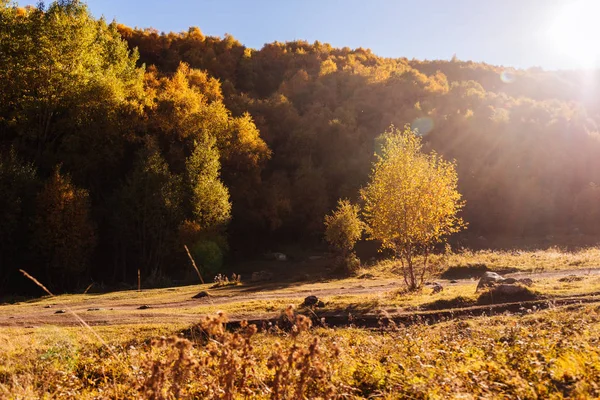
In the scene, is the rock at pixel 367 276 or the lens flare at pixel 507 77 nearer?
the rock at pixel 367 276

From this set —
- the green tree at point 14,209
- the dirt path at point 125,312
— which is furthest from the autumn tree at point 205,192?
the dirt path at point 125,312

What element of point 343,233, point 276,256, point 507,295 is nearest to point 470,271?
point 343,233

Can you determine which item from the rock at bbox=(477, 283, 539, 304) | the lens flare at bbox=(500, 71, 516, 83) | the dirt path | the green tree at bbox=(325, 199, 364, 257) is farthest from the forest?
the rock at bbox=(477, 283, 539, 304)

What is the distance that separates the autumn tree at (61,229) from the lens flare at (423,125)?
54.1 meters

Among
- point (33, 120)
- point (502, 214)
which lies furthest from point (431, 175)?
point (502, 214)

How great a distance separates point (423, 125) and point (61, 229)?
58.0 metres

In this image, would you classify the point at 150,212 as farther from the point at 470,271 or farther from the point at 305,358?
the point at 305,358

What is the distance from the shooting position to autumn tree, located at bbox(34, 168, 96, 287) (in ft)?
109

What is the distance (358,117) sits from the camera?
7256 cm

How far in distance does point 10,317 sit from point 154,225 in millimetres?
21557

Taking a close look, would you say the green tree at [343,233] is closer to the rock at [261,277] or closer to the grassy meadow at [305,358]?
the rock at [261,277]

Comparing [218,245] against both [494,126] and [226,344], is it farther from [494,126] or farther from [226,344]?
[494,126]

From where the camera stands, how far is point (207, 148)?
43.7 metres

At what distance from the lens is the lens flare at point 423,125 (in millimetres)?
68750
